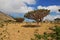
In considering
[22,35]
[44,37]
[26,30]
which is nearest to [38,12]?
[26,30]

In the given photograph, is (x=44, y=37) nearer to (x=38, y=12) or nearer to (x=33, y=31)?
(x=33, y=31)

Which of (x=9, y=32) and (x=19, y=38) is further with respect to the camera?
(x=9, y=32)

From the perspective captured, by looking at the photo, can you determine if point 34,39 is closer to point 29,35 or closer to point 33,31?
point 29,35

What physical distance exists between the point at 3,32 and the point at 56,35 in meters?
8.61

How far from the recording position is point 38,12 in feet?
144

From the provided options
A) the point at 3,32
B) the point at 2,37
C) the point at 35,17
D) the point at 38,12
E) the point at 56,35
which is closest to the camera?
the point at 56,35

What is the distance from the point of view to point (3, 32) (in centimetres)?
2778

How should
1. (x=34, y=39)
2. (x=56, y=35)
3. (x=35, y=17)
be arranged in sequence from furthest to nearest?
(x=35, y=17) → (x=34, y=39) → (x=56, y=35)

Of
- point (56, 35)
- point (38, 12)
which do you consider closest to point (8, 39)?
point (56, 35)

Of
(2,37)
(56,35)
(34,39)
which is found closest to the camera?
(56,35)

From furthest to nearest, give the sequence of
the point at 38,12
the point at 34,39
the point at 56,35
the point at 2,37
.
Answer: the point at 38,12 → the point at 2,37 → the point at 34,39 → the point at 56,35

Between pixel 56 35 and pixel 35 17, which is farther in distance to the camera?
pixel 35 17

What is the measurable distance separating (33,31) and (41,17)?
13239mm

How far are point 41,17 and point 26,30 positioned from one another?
12602 millimetres
